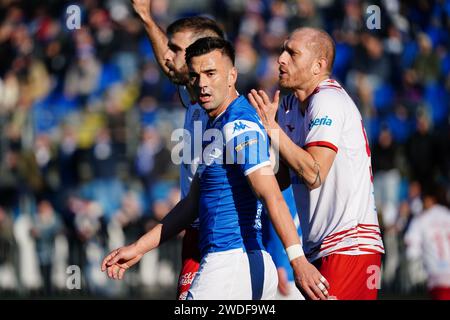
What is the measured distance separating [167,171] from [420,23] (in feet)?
16.4

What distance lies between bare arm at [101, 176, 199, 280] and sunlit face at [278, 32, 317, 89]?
3.55ft

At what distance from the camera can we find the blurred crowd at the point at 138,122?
15.6m

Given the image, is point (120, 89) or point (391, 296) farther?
point (120, 89)

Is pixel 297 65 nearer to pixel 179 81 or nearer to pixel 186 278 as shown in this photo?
pixel 179 81

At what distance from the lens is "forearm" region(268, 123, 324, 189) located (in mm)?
6867

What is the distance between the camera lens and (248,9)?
729 inches

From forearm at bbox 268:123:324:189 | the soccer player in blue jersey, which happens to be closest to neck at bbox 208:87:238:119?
the soccer player in blue jersey

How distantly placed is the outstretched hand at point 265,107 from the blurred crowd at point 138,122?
8.37 metres

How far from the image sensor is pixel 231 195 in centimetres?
680

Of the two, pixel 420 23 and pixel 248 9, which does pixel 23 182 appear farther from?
pixel 420 23

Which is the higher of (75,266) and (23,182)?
(23,182)

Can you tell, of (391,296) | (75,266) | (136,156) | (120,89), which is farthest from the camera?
(120,89)
